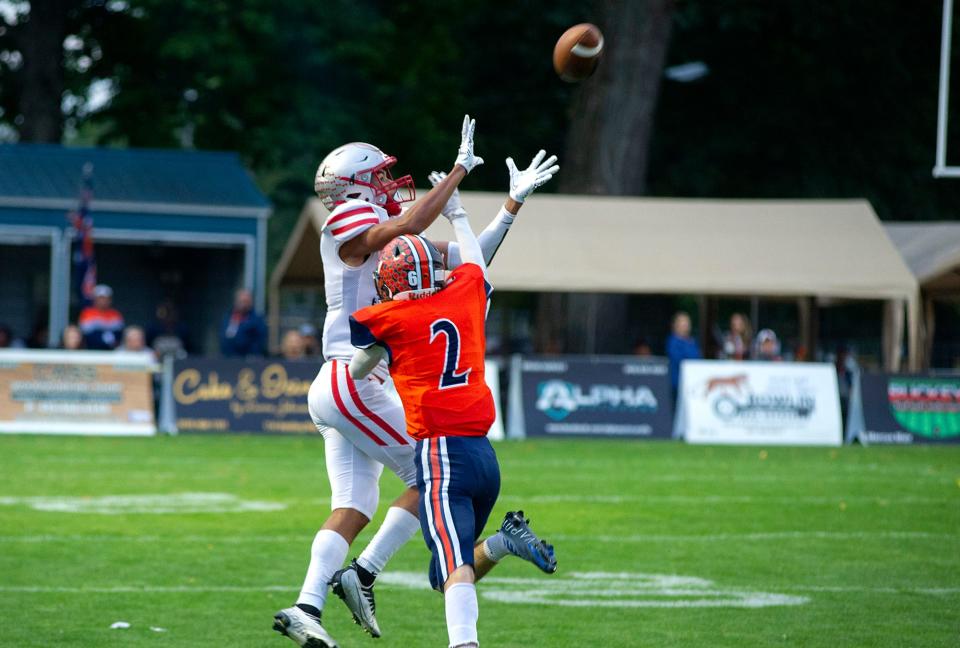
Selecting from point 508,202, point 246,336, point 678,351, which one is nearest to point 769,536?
point 508,202

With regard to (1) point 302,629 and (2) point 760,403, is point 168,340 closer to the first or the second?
(2) point 760,403

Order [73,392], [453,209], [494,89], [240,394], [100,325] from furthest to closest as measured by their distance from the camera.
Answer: [494,89] < [100,325] < [240,394] < [73,392] < [453,209]

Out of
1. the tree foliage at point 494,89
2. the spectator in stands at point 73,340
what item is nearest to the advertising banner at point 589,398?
the spectator in stands at point 73,340

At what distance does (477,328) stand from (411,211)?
2.11 feet

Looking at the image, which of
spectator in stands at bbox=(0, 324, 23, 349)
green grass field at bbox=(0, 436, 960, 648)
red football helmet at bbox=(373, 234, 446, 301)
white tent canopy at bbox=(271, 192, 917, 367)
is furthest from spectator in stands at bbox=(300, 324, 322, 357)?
red football helmet at bbox=(373, 234, 446, 301)

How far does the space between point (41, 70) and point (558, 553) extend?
75.5 ft

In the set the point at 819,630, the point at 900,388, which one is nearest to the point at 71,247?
the point at 900,388

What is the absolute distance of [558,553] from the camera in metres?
9.91

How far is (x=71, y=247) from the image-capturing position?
25453mm

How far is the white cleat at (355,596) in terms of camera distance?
6.43 metres

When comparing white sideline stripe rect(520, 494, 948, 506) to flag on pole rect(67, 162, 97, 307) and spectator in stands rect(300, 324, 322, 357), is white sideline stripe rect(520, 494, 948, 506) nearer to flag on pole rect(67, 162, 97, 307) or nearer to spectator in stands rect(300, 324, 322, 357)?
spectator in stands rect(300, 324, 322, 357)

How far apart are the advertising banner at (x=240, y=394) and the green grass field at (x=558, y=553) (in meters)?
2.30

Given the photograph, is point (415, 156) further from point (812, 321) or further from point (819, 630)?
point (819, 630)

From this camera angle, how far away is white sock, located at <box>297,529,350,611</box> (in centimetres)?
642
